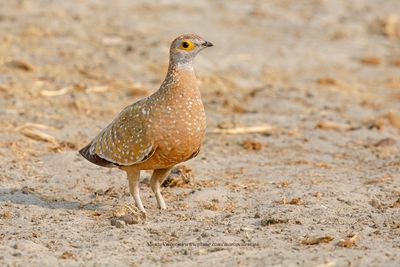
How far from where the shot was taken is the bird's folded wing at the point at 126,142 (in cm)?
680

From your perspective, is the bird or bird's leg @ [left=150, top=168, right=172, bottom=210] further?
bird's leg @ [left=150, top=168, right=172, bottom=210]

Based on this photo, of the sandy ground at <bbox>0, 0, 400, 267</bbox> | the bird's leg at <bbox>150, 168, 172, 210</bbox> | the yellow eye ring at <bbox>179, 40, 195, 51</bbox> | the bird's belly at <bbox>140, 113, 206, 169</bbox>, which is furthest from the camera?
the bird's leg at <bbox>150, 168, 172, 210</bbox>

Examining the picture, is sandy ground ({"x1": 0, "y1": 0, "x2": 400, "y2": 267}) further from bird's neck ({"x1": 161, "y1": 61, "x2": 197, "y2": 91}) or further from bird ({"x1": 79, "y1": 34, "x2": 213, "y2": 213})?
bird's neck ({"x1": 161, "y1": 61, "x2": 197, "y2": 91})

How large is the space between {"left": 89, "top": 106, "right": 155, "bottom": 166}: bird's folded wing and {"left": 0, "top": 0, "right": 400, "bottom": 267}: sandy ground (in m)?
0.45

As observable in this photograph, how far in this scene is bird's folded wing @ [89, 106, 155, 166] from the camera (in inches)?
268

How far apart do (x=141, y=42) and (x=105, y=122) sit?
4435 millimetres

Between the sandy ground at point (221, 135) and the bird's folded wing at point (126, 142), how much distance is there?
448 mm

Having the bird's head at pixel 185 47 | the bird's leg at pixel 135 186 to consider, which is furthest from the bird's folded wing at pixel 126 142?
the bird's head at pixel 185 47

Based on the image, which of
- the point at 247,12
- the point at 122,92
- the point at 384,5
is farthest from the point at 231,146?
the point at 384,5

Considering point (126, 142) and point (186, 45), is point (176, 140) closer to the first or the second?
point (126, 142)

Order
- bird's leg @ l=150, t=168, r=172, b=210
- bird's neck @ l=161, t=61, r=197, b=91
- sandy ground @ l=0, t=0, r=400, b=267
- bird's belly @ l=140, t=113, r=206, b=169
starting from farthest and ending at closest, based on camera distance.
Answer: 1. bird's leg @ l=150, t=168, r=172, b=210
2. bird's neck @ l=161, t=61, r=197, b=91
3. bird's belly @ l=140, t=113, r=206, b=169
4. sandy ground @ l=0, t=0, r=400, b=267

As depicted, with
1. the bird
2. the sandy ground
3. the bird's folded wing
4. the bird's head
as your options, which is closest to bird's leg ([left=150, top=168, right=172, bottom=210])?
the bird

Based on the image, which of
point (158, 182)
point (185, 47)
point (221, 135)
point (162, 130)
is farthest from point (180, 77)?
point (221, 135)

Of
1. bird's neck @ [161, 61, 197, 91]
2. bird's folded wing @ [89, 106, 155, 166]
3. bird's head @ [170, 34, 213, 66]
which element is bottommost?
bird's folded wing @ [89, 106, 155, 166]
